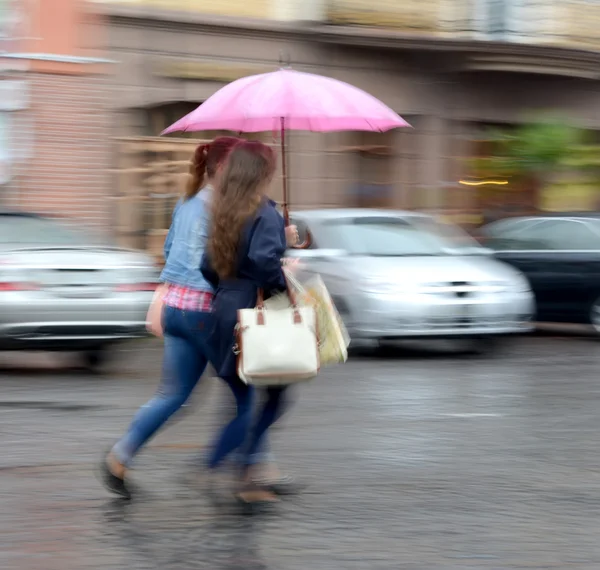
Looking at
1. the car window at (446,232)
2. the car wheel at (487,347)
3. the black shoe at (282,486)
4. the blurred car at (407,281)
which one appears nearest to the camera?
the black shoe at (282,486)

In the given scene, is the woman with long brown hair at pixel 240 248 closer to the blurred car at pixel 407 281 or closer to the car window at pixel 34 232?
the car window at pixel 34 232

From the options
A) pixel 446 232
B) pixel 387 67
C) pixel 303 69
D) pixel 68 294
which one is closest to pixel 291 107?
pixel 68 294

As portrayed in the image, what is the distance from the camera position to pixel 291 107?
8203 mm

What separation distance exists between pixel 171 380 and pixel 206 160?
98cm

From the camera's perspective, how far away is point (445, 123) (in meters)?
24.0

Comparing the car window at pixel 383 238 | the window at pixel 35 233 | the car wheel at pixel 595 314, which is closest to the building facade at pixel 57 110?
the car window at pixel 383 238

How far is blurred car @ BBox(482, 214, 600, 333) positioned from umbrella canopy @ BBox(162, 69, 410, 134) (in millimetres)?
7961

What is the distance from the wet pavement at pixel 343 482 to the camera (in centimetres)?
554

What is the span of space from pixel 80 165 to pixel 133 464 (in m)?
13.3

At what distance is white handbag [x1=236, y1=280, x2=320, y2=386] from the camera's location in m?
6.09

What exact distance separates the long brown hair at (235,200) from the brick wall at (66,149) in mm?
13655

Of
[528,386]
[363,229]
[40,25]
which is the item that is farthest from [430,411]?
[40,25]

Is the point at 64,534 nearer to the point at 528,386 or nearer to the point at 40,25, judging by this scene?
the point at 528,386

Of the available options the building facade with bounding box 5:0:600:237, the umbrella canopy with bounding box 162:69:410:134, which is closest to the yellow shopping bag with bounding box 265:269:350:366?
the umbrella canopy with bounding box 162:69:410:134
